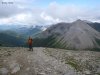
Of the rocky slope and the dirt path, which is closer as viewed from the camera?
the dirt path

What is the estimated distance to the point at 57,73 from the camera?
88.2 ft

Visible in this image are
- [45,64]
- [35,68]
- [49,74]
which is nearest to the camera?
[49,74]

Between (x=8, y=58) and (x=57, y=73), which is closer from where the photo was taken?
(x=57, y=73)

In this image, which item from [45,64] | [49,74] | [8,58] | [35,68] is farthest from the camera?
[8,58]

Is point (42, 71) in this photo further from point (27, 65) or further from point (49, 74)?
point (27, 65)

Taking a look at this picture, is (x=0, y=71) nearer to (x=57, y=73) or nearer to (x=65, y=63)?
(x=57, y=73)

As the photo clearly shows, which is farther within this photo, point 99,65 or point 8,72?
point 99,65

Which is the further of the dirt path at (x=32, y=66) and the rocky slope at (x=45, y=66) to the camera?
the rocky slope at (x=45, y=66)

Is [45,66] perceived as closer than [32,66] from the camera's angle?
No

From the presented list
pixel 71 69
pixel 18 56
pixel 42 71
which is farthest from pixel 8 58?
pixel 71 69

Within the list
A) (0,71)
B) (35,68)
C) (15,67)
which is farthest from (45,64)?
(0,71)

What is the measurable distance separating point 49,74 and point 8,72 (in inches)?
209

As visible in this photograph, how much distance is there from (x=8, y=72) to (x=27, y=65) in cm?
330

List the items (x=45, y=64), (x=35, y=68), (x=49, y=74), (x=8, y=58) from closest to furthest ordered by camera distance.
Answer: (x=49, y=74) < (x=35, y=68) < (x=45, y=64) < (x=8, y=58)
